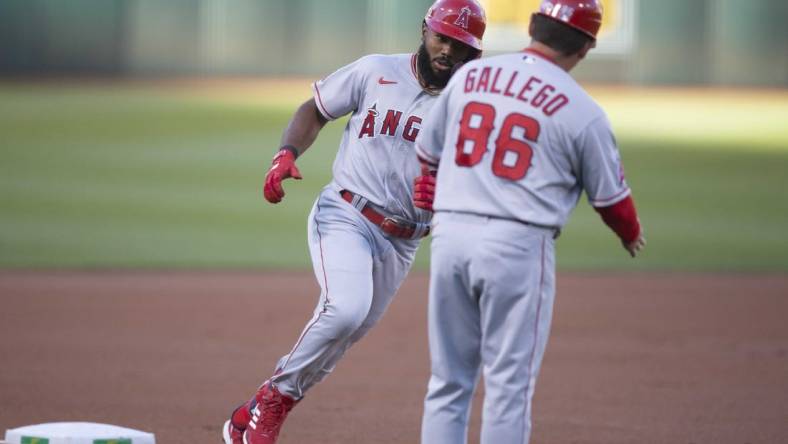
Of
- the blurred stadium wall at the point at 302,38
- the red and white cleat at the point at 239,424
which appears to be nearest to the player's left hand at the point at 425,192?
the red and white cleat at the point at 239,424

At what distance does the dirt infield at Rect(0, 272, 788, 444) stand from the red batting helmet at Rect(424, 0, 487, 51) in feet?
5.56

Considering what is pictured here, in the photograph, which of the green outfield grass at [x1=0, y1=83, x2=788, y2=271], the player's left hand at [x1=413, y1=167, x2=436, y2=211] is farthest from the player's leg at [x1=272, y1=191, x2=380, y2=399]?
the green outfield grass at [x1=0, y1=83, x2=788, y2=271]

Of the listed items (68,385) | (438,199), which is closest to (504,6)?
(68,385)

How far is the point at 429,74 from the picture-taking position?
4.63 meters

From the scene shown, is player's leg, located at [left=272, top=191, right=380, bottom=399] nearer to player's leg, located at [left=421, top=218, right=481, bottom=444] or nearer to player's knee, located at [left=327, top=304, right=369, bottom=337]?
player's knee, located at [left=327, top=304, right=369, bottom=337]

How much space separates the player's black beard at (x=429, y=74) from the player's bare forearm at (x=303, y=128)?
492mm

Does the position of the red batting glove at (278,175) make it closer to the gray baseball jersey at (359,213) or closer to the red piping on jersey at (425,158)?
the gray baseball jersey at (359,213)

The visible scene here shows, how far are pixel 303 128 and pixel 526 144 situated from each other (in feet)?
4.98

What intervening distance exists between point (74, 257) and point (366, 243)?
5995mm

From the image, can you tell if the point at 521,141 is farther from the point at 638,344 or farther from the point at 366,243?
the point at 638,344

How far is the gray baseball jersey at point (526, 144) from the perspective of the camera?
11.6ft

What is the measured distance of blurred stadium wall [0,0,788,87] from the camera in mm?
25125

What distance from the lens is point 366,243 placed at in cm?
464

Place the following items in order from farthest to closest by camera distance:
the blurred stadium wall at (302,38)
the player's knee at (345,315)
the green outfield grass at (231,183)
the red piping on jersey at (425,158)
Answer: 1. the blurred stadium wall at (302,38)
2. the green outfield grass at (231,183)
3. the player's knee at (345,315)
4. the red piping on jersey at (425,158)
